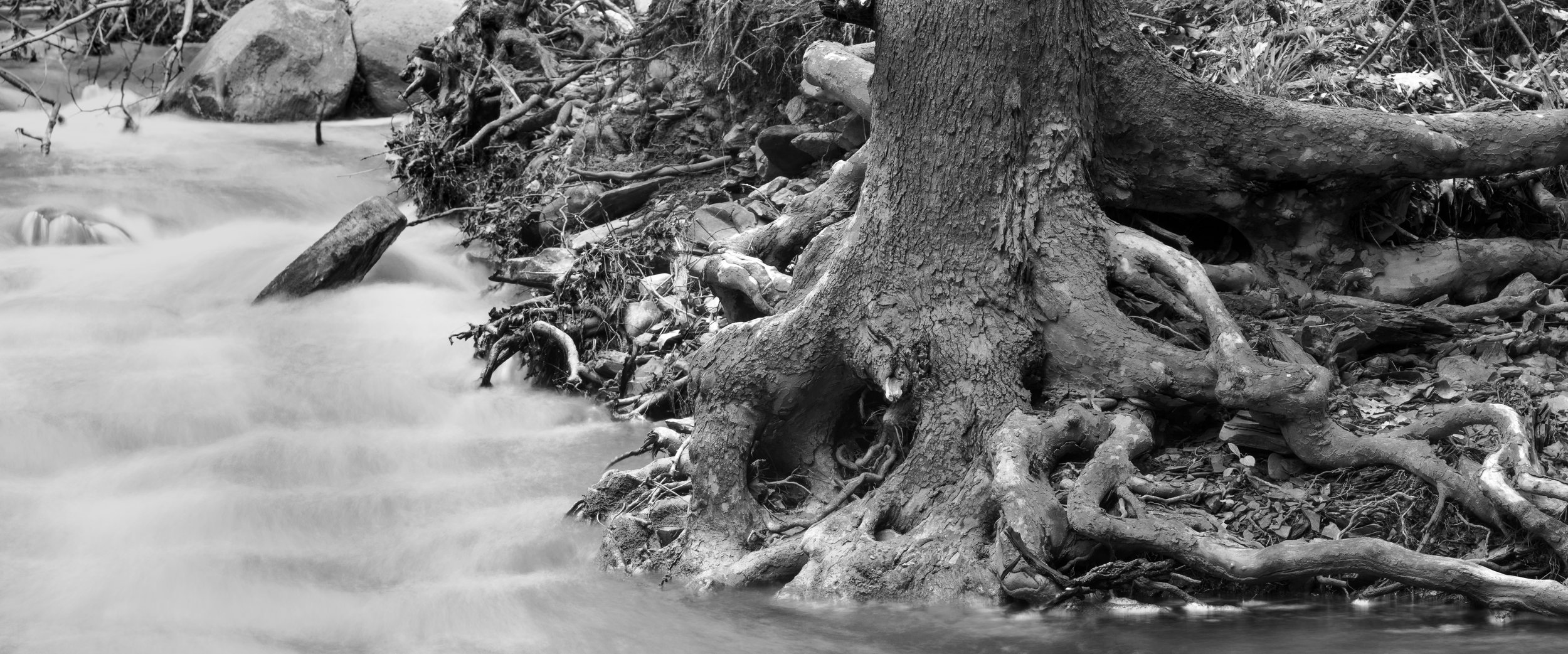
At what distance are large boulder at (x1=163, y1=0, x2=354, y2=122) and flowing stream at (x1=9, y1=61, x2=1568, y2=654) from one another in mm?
2041

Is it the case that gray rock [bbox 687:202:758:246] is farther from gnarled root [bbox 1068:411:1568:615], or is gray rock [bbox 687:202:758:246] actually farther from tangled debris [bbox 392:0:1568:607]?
gnarled root [bbox 1068:411:1568:615]

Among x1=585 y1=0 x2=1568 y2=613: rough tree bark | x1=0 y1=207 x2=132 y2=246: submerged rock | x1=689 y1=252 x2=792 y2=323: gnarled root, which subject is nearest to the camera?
x1=585 y1=0 x2=1568 y2=613: rough tree bark

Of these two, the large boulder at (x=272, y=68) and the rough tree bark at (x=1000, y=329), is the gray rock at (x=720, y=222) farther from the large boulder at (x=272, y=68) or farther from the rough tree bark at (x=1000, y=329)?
the large boulder at (x=272, y=68)

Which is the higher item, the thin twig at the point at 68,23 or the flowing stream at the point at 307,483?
the thin twig at the point at 68,23

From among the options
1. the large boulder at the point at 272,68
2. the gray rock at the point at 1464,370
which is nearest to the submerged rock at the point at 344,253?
the large boulder at the point at 272,68

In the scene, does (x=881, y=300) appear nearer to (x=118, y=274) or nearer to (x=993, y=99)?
(x=993, y=99)

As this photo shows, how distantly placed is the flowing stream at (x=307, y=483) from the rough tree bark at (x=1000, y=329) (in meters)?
0.34

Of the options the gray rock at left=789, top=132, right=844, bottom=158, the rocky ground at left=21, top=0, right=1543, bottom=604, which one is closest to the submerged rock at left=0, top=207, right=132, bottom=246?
the rocky ground at left=21, top=0, right=1543, bottom=604

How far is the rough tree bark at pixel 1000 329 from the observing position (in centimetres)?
438

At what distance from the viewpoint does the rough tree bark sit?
4.38m

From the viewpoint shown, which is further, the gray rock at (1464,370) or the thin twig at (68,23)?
the thin twig at (68,23)

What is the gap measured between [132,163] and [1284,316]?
10.4m

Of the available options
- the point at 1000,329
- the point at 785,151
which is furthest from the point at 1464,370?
the point at 785,151

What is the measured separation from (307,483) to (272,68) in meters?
8.56
